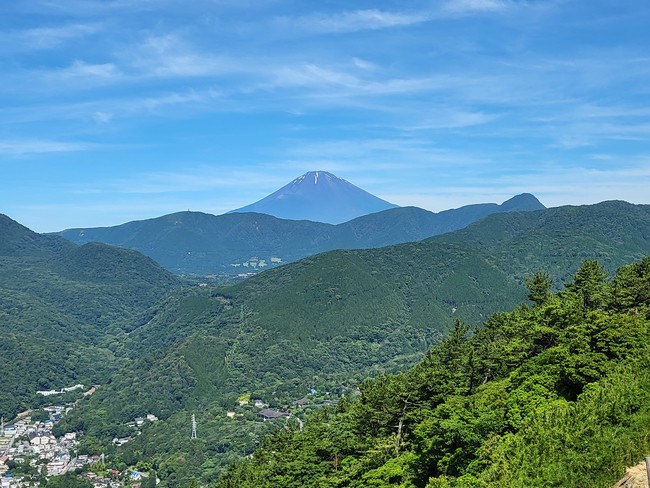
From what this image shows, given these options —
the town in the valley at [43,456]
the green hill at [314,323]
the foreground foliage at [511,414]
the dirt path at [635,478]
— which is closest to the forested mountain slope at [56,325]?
the town in the valley at [43,456]

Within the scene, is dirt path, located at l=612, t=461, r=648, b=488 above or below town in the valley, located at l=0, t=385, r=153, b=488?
above

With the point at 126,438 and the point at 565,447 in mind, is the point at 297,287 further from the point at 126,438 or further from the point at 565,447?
the point at 565,447

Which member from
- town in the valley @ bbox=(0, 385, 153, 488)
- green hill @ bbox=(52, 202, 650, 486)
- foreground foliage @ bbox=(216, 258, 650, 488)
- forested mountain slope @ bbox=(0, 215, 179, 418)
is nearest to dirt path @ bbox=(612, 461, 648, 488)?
→ foreground foliage @ bbox=(216, 258, 650, 488)

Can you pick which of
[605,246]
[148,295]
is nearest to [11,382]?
[148,295]

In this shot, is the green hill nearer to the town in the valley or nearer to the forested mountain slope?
the town in the valley

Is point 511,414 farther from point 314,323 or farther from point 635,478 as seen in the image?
point 314,323

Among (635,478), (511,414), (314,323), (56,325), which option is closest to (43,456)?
(314,323)
